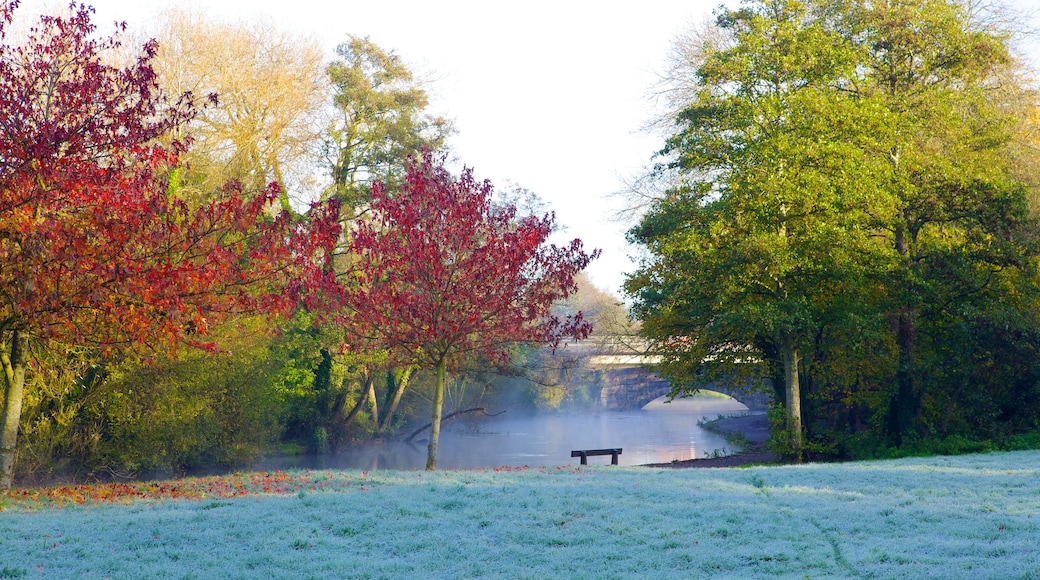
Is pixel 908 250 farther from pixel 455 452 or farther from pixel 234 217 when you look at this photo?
pixel 455 452

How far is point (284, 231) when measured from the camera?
1280 centimetres

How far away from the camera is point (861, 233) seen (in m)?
20.5

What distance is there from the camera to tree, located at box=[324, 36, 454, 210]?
34.4 meters

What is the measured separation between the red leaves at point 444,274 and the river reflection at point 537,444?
13917 mm

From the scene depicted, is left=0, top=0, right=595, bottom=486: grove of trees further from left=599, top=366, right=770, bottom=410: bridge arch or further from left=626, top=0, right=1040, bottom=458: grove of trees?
left=599, top=366, right=770, bottom=410: bridge arch

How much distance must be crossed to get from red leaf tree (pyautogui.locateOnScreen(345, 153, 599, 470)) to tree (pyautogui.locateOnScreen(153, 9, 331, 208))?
403 inches

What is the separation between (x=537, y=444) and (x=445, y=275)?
26342mm

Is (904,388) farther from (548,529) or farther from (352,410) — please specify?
(352,410)

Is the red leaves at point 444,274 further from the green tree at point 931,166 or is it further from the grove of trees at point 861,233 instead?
the green tree at point 931,166

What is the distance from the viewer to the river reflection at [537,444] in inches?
1297

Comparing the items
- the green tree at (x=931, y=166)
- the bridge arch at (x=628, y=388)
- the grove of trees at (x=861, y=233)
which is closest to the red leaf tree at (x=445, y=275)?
the grove of trees at (x=861, y=233)

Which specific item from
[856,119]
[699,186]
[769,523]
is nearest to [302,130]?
[699,186]

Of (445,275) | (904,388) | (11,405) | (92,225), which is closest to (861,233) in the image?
(904,388)

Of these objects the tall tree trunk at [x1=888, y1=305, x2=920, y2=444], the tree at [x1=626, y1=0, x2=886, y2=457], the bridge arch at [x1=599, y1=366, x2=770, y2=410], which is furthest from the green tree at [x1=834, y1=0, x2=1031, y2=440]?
the bridge arch at [x1=599, y1=366, x2=770, y2=410]
